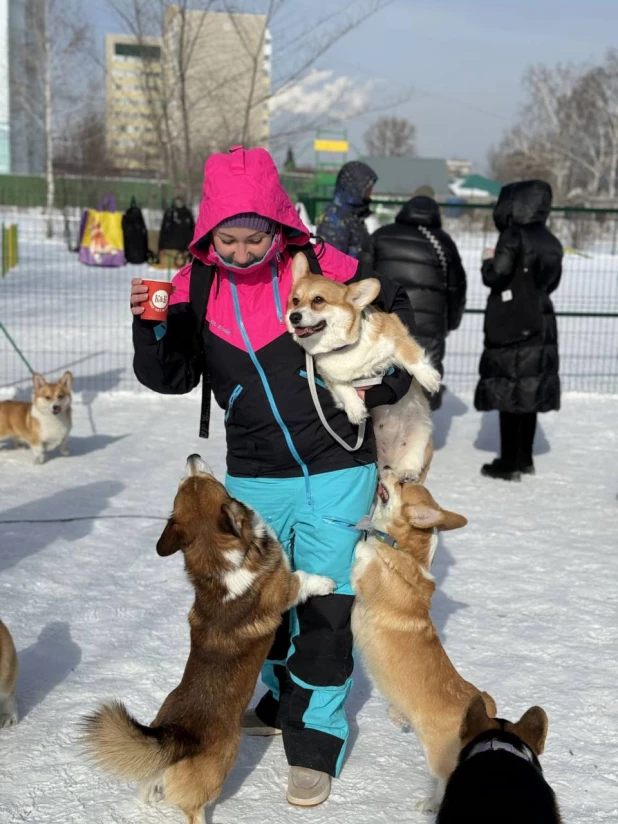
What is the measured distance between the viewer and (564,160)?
46.4 m

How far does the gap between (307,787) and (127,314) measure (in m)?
11.3

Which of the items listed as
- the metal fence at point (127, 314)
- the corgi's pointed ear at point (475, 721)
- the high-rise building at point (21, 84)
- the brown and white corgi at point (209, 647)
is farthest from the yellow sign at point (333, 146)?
the corgi's pointed ear at point (475, 721)

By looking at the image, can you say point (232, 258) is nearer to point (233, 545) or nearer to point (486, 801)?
point (233, 545)

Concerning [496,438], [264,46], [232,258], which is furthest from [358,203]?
[264,46]

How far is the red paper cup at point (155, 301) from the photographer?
2.59 m

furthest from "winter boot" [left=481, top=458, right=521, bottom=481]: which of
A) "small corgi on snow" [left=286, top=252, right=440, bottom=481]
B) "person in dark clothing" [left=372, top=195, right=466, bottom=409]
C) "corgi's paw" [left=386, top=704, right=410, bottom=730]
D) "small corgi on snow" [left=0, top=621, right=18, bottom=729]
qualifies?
"small corgi on snow" [left=0, top=621, right=18, bottom=729]

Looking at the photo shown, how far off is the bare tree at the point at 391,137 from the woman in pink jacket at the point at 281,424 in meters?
73.6

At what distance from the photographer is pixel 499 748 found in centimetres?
207

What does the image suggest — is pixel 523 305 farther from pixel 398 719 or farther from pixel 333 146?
pixel 333 146

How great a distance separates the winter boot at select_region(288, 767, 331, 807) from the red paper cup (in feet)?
5.27

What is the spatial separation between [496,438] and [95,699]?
524 centimetres

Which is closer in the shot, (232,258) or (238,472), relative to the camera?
(232,258)

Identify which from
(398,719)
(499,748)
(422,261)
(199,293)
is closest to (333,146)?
(422,261)

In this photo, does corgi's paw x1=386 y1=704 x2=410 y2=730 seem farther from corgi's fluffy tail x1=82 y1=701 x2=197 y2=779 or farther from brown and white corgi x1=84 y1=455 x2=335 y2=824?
corgi's fluffy tail x1=82 y1=701 x2=197 y2=779
